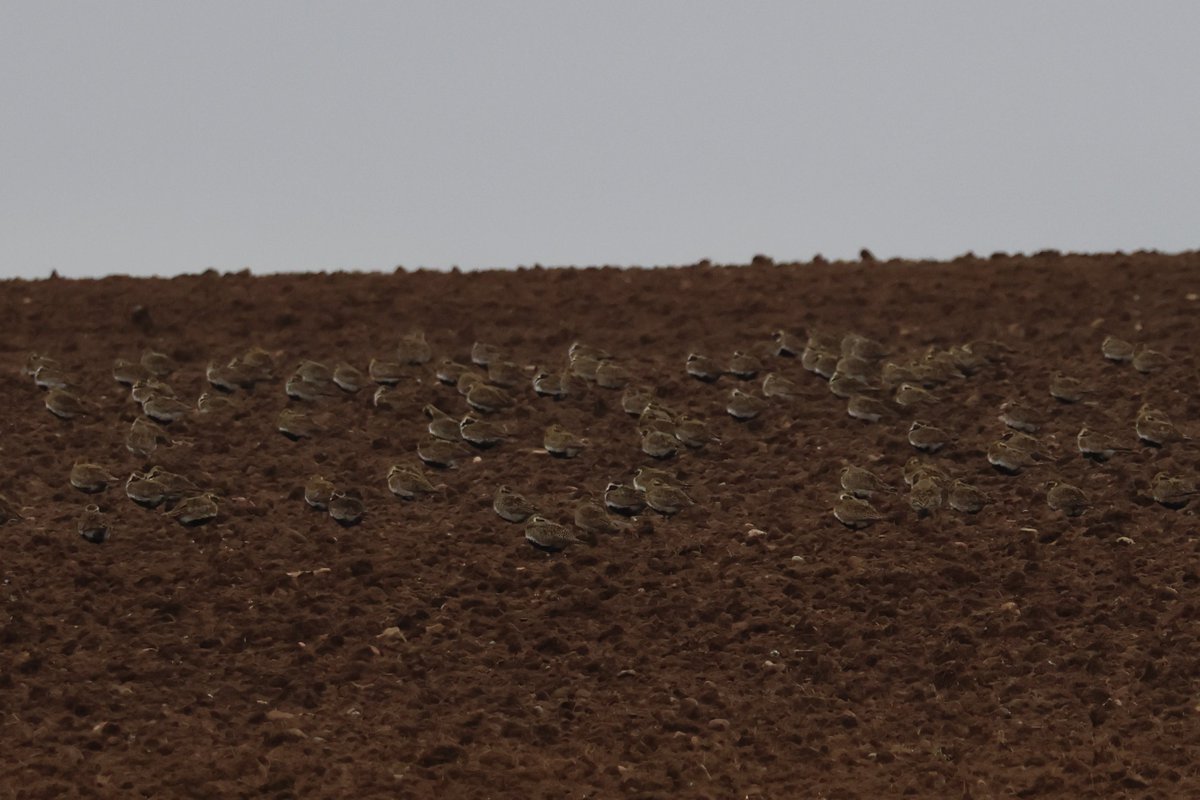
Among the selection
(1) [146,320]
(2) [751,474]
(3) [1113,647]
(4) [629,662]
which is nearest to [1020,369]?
(2) [751,474]

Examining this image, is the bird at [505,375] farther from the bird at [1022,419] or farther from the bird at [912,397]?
the bird at [1022,419]

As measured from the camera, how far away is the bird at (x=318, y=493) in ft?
40.3

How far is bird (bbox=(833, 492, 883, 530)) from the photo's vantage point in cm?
1176

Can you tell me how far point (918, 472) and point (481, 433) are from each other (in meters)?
3.27

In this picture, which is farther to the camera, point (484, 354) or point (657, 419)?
point (484, 354)

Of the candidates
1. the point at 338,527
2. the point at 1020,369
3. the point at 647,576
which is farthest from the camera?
the point at 1020,369

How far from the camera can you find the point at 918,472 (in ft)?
40.8

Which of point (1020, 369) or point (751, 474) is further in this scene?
point (1020, 369)

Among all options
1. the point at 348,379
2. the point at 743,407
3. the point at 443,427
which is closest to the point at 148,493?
the point at 443,427

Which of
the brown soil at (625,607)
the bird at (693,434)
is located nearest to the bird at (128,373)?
the brown soil at (625,607)

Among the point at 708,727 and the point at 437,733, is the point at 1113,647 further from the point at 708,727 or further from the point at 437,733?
the point at 437,733

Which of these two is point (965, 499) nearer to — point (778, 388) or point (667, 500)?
point (667, 500)

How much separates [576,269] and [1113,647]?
25.8 feet

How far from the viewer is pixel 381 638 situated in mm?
10641
